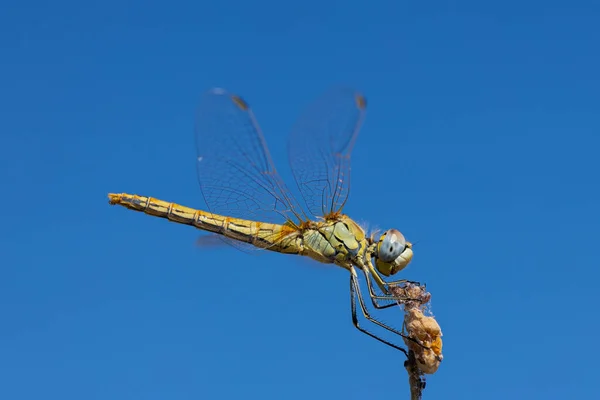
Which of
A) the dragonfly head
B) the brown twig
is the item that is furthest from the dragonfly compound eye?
the brown twig

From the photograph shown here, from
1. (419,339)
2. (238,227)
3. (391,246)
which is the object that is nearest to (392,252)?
(391,246)

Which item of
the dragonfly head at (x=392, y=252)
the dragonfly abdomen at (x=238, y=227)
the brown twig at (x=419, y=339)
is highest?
the dragonfly abdomen at (x=238, y=227)

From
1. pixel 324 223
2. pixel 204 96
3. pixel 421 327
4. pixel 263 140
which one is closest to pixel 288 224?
pixel 324 223

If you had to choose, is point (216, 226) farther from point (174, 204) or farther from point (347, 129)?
point (347, 129)

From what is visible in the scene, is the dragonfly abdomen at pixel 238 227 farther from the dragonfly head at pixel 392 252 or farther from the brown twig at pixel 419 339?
the brown twig at pixel 419 339

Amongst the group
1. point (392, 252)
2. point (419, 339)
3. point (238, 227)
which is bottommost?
point (419, 339)

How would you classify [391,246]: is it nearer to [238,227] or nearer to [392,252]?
[392,252]

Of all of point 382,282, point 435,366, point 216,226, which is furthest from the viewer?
point 216,226

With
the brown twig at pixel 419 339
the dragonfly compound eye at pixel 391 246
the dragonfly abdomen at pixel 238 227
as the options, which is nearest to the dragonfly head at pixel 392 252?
the dragonfly compound eye at pixel 391 246
